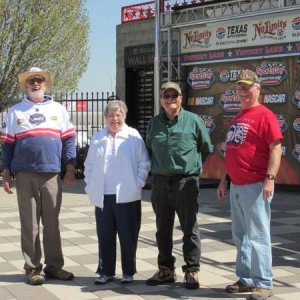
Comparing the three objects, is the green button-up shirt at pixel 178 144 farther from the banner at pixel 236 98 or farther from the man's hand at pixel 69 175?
the banner at pixel 236 98

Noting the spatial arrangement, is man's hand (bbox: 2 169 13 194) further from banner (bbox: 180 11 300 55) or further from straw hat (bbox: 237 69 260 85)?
banner (bbox: 180 11 300 55)

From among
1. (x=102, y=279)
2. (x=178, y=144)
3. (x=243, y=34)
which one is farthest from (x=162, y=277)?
(x=243, y=34)

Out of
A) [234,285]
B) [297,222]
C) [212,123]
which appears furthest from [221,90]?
[234,285]

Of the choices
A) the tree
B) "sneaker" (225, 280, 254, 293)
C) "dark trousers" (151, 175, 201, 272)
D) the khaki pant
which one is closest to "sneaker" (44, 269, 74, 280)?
the khaki pant

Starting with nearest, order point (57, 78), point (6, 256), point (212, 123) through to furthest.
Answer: point (6, 256) → point (212, 123) → point (57, 78)

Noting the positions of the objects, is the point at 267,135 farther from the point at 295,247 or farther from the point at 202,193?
the point at 202,193

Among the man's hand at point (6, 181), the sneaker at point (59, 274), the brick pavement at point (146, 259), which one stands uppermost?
the man's hand at point (6, 181)

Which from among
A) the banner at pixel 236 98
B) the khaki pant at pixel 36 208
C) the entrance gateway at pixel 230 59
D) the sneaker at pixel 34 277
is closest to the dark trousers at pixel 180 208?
Answer: the khaki pant at pixel 36 208

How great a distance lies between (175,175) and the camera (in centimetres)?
579

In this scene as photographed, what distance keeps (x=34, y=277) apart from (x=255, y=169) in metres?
2.32

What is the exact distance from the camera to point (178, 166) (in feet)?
18.9

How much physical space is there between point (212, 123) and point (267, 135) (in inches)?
380

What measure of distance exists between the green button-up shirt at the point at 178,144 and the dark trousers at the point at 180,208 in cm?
10

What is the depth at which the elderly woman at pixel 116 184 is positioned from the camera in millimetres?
5973
